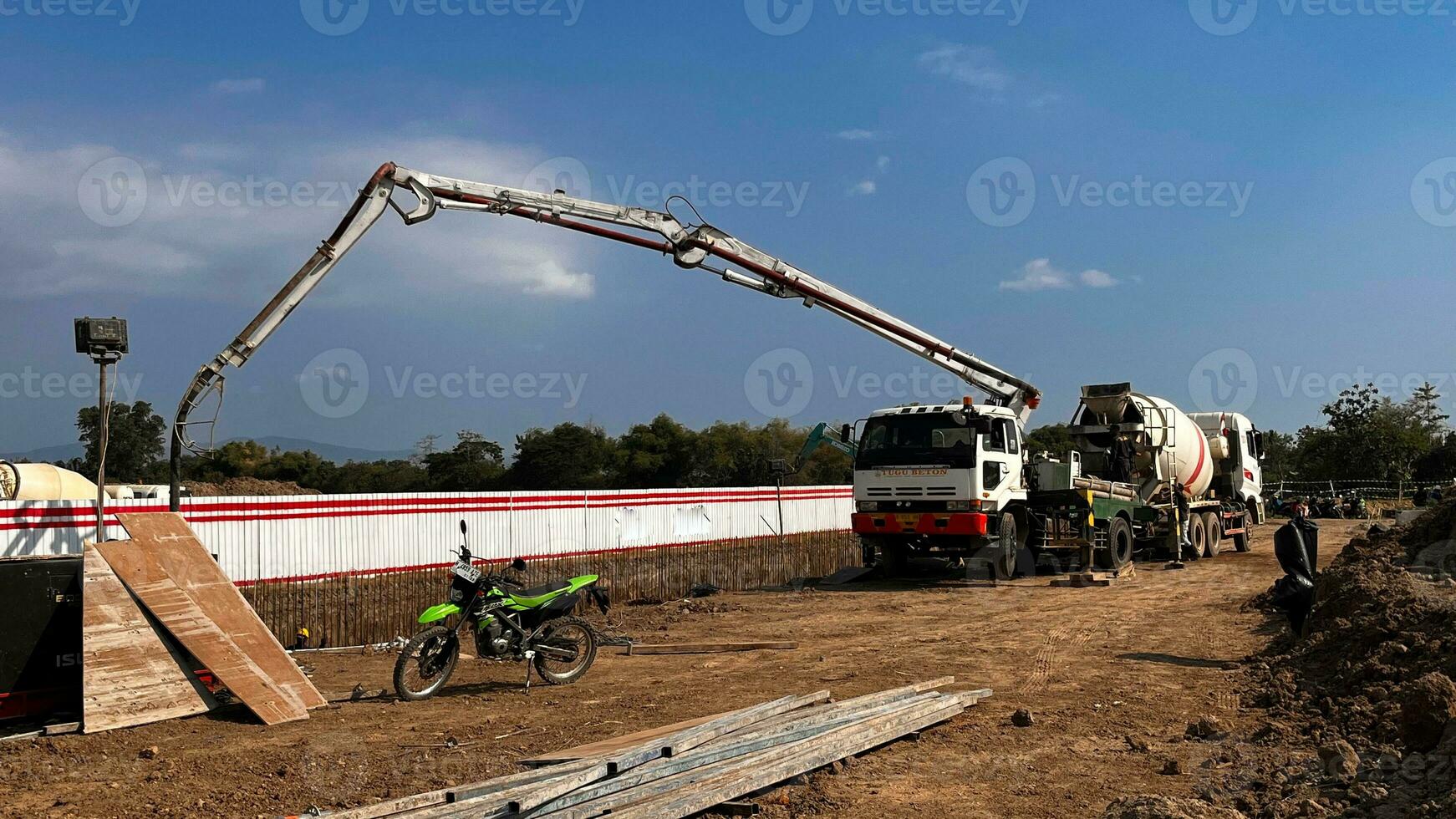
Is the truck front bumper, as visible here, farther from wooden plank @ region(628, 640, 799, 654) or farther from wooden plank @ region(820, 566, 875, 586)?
wooden plank @ region(628, 640, 799, 654)

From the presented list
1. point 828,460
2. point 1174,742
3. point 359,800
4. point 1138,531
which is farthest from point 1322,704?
point 828,460

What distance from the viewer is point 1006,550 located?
18812 millimetres

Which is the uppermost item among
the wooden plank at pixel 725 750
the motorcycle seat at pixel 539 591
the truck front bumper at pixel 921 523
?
the truck front bumper at pixel 921 523

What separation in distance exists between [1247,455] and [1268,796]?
76.2 ft

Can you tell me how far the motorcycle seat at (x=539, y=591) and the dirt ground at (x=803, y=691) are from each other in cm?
84

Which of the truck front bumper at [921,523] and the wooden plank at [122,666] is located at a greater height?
the truck front bumper at [921,523]

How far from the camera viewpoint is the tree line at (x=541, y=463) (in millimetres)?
47406

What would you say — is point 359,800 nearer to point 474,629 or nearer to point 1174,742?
point 474,629

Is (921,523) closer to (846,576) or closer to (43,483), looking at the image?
(846,576)

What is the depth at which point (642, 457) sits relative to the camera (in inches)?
2174

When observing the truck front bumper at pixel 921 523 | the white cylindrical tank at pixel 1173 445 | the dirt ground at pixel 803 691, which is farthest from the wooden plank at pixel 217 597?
the white cylindrical tank at pixel 1173 445

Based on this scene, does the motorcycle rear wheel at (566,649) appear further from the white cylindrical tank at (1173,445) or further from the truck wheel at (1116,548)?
the white cylindrical tank at (1173,445)

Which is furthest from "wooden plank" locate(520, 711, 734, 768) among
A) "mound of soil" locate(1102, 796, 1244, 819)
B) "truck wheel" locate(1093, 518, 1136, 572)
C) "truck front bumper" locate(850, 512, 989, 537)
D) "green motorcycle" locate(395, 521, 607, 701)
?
"truck wheel" locate(1093, 518, 1136, 572)

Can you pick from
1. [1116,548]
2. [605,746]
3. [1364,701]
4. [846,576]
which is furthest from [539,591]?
[1116,548]
